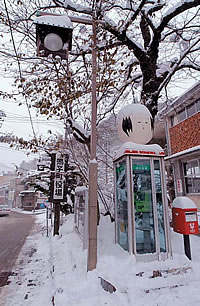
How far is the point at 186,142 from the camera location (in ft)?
37.4

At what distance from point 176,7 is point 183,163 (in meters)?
8.41

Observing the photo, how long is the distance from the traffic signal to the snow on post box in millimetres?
3722

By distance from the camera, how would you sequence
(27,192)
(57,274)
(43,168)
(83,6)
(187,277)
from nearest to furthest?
(187,277)
(57,274)
(83,6)
(43,168)
(27,192)

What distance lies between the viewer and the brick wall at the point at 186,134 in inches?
415

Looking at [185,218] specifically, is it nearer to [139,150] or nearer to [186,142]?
[139,150]

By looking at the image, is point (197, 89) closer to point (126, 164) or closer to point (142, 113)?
point (142, 113)

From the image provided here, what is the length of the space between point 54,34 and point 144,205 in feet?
12.2

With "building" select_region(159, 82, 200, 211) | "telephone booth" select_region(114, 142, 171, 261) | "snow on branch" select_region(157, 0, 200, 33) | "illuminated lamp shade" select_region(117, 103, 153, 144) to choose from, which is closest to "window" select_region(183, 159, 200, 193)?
"building" select_region(159, 82, 200, 211)

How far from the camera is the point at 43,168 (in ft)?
32.9

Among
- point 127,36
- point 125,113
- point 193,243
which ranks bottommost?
point 193,243

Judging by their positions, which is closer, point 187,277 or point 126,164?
point 187,277

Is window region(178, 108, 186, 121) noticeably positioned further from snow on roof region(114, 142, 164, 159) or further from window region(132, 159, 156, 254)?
window region(132, 159, 156, 254)

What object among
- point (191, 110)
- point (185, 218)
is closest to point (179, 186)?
point (191, 110)

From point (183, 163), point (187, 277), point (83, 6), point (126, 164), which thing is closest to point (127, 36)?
point (83, 6)
